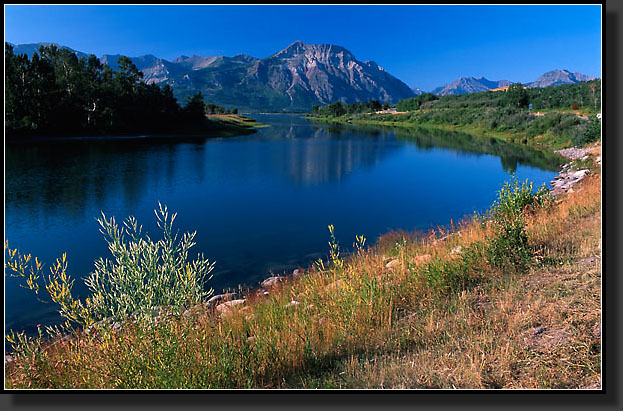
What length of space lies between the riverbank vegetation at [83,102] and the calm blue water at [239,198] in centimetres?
1357

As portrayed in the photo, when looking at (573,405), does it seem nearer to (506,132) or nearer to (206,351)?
(206,351)

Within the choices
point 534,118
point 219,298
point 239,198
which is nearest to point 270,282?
point 219,298

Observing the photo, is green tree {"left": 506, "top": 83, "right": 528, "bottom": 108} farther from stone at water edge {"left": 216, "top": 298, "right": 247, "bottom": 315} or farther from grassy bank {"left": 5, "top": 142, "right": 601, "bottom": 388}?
stone at water edge {"left": 216, "top": 298, "right": 247, "bottom": 315}

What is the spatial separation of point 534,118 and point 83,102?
2656 inches

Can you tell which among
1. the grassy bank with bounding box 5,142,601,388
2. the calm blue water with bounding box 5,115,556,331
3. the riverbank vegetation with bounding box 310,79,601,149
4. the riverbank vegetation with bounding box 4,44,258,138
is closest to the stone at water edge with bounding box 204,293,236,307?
the calm blue water with bounding box 5,115,556,331

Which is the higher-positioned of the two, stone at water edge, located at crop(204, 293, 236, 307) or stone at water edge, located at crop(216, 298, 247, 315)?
stone at water edge, located at crop(216, 298, 247, 315)

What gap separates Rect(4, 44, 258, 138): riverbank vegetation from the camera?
48156mm

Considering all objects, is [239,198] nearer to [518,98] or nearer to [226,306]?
[226,306]

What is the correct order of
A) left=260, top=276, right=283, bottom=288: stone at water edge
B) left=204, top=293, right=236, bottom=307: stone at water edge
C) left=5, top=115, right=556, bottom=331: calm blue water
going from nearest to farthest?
left=204, top=293, right=236, bottom=307: stone at water edge < left=260, top=276, right=283, bottom=288: stone at water edge < left=5, top=115, right=556, bottom=331: calm blue water

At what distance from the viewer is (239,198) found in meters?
20.8

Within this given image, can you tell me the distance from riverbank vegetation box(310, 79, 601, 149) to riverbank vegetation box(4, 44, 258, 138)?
1875 inches

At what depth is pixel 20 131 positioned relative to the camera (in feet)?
155

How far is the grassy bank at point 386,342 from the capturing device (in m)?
3.49

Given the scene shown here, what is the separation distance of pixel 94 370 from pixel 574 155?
36.6 meters
